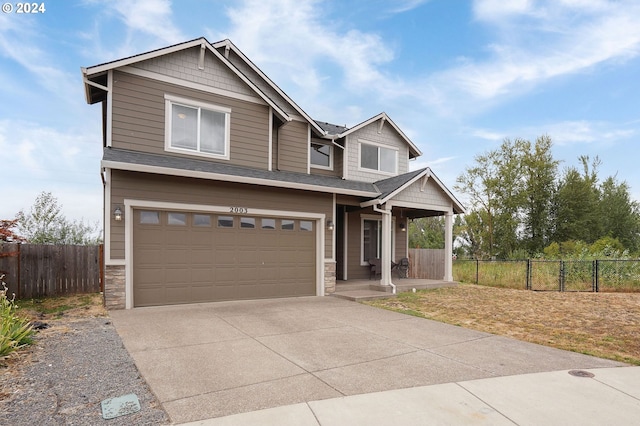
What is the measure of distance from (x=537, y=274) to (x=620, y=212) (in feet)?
80.1

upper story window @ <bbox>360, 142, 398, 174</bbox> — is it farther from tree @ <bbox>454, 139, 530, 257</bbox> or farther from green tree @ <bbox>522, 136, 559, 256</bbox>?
green tree @ <bbox>522, 136, 559, 256</bbox>

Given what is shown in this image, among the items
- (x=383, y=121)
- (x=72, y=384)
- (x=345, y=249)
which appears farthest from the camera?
(x=383, y=121)

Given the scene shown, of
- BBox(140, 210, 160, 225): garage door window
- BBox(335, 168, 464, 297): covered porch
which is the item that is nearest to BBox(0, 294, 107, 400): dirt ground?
BBox(140, 210, 160, 225): garage door window

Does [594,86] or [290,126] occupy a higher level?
[594,86]

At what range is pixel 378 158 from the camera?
47.3ft

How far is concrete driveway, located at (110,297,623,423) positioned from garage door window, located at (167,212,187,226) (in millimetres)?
2181

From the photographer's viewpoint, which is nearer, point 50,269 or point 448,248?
point 50,269

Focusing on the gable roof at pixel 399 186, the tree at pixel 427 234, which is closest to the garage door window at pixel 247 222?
the gable roof at pixel 399 186

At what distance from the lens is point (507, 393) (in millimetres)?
3764

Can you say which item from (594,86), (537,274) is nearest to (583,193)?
(594,86)

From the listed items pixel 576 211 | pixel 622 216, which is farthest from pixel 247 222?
pixel 622 216

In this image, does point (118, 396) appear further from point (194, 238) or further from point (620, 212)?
point (620, 212)

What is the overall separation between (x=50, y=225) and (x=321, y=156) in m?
13.3

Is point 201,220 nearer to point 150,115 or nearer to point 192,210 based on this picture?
point 192,210
